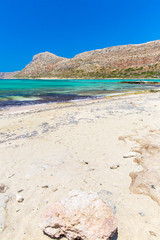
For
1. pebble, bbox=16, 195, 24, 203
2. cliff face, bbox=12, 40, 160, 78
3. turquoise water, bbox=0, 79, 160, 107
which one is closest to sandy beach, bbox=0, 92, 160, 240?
pebble, bbox=16, 195, 24, 203

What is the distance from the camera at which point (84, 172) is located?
4.50m

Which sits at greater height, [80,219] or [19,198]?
[80,219]

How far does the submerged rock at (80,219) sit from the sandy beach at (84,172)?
359 mm

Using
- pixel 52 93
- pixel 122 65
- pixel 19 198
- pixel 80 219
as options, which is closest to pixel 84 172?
pixel 19 198

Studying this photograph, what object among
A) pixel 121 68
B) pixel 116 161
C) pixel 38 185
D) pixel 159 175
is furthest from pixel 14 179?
pixel 121 68

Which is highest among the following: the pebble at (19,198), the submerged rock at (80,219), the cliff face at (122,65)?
the cliff face at (122,65)

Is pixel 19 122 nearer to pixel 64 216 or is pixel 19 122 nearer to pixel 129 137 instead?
pixel 129 137

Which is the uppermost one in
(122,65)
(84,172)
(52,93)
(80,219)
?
(122,65)

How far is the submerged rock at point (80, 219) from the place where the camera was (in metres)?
2.20

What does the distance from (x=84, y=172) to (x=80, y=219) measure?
222 centimetres

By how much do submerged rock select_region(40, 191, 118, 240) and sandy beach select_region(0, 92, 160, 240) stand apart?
36 cm

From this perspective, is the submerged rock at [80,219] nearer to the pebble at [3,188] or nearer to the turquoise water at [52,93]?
the pebble at [3,188]

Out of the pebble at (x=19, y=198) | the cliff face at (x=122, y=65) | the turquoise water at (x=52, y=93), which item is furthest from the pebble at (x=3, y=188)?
the cliff face at (x=122, y=65)

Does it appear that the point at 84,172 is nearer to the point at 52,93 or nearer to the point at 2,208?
the point at 2,208
